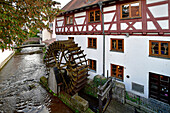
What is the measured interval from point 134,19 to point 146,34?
1.15 metres

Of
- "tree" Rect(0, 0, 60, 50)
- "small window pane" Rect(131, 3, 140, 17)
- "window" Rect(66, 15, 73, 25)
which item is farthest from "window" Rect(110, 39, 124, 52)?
"window" Rect(66, 15, 73, 25)

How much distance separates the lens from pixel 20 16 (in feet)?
14.6

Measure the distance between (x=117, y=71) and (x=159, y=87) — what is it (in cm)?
259

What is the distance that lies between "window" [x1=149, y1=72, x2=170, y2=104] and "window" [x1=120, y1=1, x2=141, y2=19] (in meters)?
3.55

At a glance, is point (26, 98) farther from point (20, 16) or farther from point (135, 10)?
point (135, 10)

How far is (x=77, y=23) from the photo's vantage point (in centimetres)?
1053

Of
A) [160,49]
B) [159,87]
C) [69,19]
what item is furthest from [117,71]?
[69,19]

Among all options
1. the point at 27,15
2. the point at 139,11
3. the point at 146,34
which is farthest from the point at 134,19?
the point at 27,15

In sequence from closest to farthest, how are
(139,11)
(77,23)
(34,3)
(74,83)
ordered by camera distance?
(34,3) < (139,11) < (74,83) < (77,23)

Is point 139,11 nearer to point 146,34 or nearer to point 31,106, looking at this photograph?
point 146,34

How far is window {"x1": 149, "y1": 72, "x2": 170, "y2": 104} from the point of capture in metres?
6.20

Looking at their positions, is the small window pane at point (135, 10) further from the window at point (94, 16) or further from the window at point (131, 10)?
the window at point (94, 16)

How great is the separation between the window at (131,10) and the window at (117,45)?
156 centimetres

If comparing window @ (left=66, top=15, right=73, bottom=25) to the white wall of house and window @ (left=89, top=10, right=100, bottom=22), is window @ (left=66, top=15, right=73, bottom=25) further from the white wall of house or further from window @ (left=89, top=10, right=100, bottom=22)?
the white wall of house
